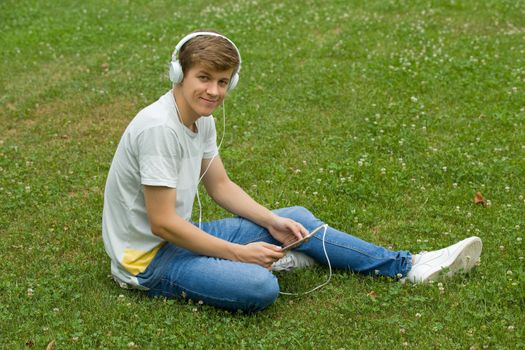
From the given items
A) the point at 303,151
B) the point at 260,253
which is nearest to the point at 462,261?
the point at 260,253

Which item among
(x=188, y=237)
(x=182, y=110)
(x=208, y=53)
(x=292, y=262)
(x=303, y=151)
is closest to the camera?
(x=208, y=53)

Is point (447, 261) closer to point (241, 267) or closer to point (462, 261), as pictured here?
point (462, 261)

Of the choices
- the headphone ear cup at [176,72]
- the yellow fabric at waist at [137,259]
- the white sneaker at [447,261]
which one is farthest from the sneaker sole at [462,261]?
the headphone ear cup at [176,72]

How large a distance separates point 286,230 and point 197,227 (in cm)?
56

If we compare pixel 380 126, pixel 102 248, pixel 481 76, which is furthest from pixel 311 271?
pixel 481 76

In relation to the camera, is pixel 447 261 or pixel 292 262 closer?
pixel 447 261

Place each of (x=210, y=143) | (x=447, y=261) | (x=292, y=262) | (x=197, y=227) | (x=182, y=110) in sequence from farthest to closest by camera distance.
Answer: (x=292, y=262) → (x=210, y=143) → (x=447, y=261) → (x=197, y=227) → (x=182, y=110)

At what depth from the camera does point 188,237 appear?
4785 mm

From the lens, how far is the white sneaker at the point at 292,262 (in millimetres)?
5387

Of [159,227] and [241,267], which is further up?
[159,227]

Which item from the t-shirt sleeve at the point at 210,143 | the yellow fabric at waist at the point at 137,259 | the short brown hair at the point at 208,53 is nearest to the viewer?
the short brown hair at the point at 208,53

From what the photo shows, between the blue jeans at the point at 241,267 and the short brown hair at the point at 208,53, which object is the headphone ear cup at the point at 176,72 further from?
the blue jeans at the point at 241,267

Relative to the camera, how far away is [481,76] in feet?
30.5

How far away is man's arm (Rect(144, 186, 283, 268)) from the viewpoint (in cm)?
475
